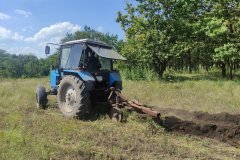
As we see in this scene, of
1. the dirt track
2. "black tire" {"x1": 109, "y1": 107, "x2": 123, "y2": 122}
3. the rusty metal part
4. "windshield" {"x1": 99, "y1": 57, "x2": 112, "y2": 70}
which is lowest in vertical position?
the dirt track

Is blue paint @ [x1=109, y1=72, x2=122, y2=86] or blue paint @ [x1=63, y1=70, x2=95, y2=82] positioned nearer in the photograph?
blue paint @ [x1=63, y1=70, x2=95, y2=82]

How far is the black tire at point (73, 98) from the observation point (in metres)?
8.35

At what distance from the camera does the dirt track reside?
273 inches

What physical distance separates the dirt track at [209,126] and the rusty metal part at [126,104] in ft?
2.06

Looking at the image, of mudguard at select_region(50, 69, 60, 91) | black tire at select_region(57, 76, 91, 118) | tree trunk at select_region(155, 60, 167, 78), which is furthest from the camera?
tree trunk at select_region(155, 60, 167, 78)

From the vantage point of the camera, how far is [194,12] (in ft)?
72.2

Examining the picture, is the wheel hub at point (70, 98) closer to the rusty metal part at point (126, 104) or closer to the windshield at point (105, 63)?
the rusty metal part at point (126, 104)

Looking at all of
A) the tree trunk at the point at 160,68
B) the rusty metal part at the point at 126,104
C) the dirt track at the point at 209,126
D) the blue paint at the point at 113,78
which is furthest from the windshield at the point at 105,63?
the tree trunk at the point at 160,68

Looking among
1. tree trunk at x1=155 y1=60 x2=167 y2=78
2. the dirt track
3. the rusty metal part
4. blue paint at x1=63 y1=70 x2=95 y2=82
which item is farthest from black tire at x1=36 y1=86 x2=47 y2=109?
tree trunk at x1=155 y1=60 x2=167 y2=78

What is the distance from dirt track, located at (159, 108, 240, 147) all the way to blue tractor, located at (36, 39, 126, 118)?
2004 mm

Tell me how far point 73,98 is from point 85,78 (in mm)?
830

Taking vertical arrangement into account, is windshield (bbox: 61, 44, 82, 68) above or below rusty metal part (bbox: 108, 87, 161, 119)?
above

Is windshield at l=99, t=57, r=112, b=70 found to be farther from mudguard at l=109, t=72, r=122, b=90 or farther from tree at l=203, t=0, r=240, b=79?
tree at l=203, t=0, r=240, b=79

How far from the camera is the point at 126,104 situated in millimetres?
8148
